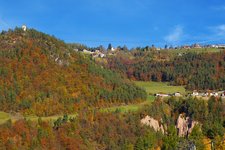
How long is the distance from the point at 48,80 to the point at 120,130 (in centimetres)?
3601

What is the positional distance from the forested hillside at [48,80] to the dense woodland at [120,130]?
13.5 metres

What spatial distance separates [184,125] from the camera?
501ft

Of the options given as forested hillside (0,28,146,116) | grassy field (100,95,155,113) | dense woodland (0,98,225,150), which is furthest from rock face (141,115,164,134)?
forested hillside (0,28,146,116)

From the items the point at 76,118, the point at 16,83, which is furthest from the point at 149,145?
the point at 16,83

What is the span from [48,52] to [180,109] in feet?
157

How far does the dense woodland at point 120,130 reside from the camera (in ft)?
355

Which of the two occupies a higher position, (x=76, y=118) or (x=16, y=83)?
(x=16, y=83)

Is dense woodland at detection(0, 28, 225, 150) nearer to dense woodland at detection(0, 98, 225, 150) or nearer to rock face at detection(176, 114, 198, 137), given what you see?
dense woodland at detection(0, 98, 225, 150)

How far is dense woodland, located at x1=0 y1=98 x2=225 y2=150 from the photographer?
10834 centimetres

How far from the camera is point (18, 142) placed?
105 metres

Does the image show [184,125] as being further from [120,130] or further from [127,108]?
[120,130]

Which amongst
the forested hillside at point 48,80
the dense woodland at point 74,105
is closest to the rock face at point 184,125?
the dense woodland at point 74,105

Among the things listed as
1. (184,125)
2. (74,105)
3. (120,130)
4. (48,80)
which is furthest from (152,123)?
(48,80)

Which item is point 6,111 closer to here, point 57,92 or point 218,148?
point 57,92
